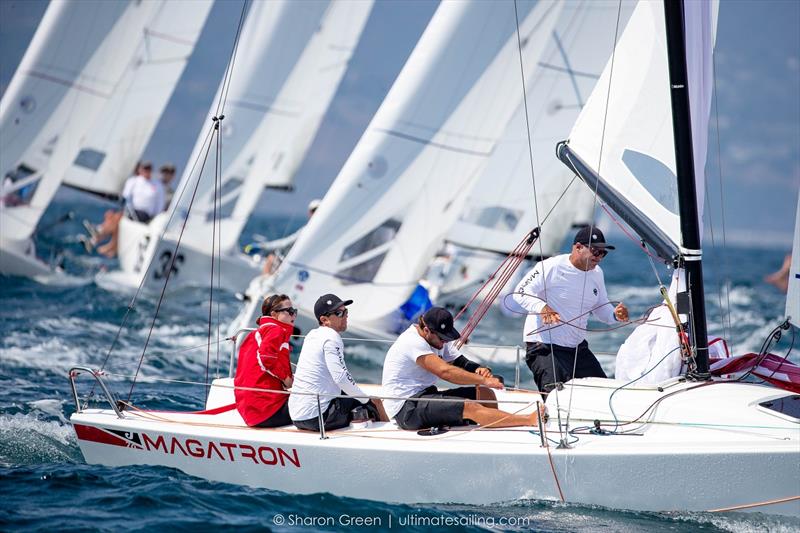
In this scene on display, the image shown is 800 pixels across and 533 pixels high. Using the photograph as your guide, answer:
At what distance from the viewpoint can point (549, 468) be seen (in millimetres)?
5641

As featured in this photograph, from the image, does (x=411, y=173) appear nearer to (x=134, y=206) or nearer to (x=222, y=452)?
(x=222, y=452)

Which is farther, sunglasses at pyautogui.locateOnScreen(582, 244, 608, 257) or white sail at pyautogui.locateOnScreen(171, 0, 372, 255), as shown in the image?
white sail at pyautogui.locateOnScreen(171, 0, 372, 255)

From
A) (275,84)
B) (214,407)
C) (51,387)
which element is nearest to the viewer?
(214,407)

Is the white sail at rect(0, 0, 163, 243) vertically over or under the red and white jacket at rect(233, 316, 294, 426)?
over

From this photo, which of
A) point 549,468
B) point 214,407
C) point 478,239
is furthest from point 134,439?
point 478,239

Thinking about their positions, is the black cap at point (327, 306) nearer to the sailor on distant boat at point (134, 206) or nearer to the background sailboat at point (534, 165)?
the background sailboat at point (534, 165)

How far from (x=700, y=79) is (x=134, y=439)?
4.06 metres

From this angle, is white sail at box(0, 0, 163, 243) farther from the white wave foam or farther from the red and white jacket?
the red and white jacket

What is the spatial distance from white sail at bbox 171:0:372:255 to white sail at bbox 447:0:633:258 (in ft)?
13.5

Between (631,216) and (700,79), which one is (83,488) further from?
(700,79)

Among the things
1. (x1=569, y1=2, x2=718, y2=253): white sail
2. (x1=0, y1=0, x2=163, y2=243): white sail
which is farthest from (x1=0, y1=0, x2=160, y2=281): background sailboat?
(x1=569, y1=2, x2=718, y2=253): white sail

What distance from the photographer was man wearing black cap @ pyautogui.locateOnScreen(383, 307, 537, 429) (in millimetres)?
5949

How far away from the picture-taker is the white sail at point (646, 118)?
606 cm

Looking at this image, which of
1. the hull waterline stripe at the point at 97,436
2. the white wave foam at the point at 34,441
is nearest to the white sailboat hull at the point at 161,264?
the white wave foam at the point at 34,441
